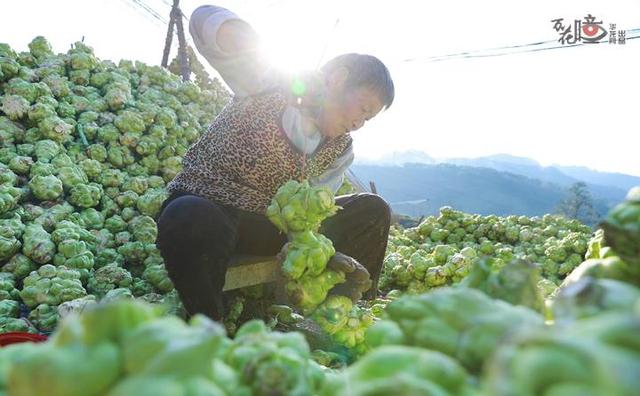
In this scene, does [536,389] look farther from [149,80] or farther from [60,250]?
[149,80]

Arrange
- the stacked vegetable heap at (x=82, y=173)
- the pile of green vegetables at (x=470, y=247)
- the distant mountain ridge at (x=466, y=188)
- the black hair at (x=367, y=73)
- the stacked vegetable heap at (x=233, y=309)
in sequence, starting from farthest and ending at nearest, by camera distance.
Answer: the distant mountain ridge at (x=466, y=188) < the pile of green vegetables at (x=470, y=247) < the stacked vegetable heap at (x=82, y=173) < the black hair at (x=367, y=73) < the stacked vegetable heap at (x=233, y=309)

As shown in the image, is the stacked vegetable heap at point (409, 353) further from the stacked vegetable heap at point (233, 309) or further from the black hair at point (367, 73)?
the black hair at point (367, 73)

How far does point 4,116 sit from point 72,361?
606 cm

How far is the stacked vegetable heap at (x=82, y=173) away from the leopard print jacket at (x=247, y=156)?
0.98 metres

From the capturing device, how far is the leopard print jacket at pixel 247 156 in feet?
11.8

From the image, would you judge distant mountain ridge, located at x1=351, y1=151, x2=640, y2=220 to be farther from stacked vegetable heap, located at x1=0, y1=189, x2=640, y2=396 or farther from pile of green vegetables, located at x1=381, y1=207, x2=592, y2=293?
stacked vegetable heap, located at x1=0, y1=189, x2=640, y2=396

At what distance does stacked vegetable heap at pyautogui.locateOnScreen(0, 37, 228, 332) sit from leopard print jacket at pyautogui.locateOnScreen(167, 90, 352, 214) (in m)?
0.98

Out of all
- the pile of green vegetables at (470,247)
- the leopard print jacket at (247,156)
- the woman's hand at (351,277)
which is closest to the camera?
the woman's hand at (351,277)

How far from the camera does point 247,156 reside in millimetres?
3625

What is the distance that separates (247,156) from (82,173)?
9.29 feet

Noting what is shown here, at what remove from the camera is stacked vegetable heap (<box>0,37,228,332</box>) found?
4.25m

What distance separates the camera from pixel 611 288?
819 millimetres

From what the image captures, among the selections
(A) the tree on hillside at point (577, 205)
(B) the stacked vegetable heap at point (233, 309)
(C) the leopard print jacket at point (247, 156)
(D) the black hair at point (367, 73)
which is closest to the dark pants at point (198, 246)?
(C) the leopard print jacket at point (247, 156)

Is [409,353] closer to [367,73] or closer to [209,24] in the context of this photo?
[367,73]
